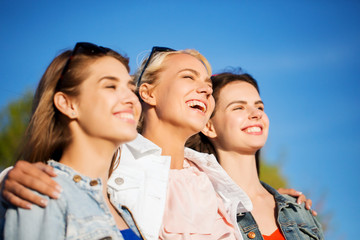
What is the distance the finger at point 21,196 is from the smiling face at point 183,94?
5.30ft

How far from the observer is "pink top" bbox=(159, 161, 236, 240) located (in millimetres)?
3240

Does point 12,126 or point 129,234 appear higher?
point 12,126

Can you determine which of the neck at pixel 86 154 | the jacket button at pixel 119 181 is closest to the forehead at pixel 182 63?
the jacket button at pixel 119 181

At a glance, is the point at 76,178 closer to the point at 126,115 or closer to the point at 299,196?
the point at 126,115

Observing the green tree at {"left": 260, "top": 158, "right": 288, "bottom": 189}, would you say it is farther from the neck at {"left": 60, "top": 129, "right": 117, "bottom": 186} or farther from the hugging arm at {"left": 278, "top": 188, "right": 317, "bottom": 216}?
the neck at {"left": 60, "top": 129, "right": 117, "bottom": 186}

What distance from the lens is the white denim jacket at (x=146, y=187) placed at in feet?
10.3

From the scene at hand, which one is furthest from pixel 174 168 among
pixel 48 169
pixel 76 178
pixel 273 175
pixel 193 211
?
pixel 273 175

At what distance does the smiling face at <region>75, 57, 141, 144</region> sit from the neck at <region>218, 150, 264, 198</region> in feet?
6.06

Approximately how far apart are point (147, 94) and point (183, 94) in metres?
0.43

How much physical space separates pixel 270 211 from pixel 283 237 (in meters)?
0.34

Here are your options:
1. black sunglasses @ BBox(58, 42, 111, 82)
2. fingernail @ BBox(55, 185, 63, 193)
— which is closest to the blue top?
fingernail @ BBox(55, 185, 63, 193)

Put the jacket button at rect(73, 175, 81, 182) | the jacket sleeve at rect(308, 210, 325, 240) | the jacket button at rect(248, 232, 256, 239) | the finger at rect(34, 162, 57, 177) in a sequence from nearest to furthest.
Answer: the finger at rect(34, 162, 57, 177) < the jacket button at rect(73, 175, 81, 182) < the jacket button at rect(248, 232, 256, 239) < the jacket sleeve at rect(308, 210, 325, 240)

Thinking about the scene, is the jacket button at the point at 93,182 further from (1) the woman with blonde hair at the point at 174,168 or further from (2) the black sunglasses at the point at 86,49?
(2) the black sunglasses at the point at 86,49

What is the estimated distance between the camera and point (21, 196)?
2377 millimetres
